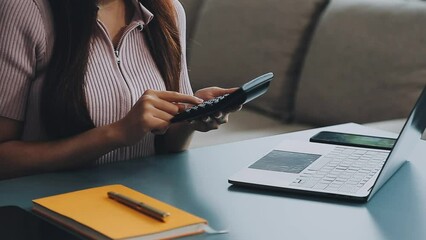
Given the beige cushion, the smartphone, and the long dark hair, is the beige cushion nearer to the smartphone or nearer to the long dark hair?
the smartphone

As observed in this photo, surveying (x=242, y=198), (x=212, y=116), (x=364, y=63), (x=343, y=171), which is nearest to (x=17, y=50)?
(x=212, y=116)

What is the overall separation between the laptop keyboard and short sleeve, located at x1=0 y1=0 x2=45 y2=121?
50 centimetres

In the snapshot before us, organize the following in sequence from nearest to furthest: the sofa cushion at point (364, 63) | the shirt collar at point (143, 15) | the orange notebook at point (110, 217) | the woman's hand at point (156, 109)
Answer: the orange notebook at point (110, 217)
the woman's hand at point (156, 109)
the shirt collar at point (143, 15)
the sofa cushion at point (364, 63)

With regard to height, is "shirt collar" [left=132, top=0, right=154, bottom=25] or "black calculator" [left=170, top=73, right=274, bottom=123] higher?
"shirt collar" [left=132, top=0, right=154, bottom=25]

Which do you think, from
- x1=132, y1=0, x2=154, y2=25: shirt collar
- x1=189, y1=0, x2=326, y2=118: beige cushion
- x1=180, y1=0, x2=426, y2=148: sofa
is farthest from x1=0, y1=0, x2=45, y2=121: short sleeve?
x1=189, y1=0, x2=326, y2=118: beige cushion

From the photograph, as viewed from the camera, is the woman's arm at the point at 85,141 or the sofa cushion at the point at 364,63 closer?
the woman's arm at the point at 85,141

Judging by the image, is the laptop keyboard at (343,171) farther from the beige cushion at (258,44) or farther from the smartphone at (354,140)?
the beige cushion at (258,44)

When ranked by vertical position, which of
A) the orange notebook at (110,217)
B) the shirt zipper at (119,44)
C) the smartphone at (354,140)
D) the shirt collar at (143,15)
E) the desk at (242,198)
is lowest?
the orange notebook at (110,217)

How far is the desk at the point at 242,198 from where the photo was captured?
118 cm

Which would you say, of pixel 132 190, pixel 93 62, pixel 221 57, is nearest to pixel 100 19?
pixel 93 62

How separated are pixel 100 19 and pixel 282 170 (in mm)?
463

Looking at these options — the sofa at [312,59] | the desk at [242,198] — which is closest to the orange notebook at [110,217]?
the desk at [242,198]

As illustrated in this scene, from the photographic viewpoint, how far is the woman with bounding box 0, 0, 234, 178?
146cm

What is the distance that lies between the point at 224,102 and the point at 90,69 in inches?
12.4
